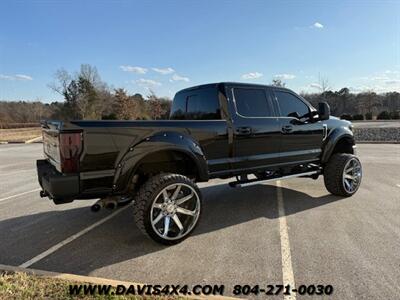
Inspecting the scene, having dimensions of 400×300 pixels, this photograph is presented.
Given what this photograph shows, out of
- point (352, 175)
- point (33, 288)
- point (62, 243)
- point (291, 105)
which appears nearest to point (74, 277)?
point (33, 288)

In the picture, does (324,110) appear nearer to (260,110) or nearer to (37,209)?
(260,110)

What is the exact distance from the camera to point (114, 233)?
452cm

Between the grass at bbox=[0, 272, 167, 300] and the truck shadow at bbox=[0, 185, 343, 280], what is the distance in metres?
0.42

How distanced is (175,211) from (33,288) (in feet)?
5.71

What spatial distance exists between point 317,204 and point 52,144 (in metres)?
4.30

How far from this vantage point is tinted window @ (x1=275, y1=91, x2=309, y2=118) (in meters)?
5.54

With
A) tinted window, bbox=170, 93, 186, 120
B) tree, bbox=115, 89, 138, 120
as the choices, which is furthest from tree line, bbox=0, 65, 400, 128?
tinted window, bbox=170, 93, 186, 120

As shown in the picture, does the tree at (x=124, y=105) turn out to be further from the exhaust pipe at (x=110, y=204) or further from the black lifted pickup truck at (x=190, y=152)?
the exhaust pipe at (x=110, y=204)

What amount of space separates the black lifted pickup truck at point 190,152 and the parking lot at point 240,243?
0.44 m

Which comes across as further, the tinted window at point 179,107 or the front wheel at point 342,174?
the front wheel at point 342,174

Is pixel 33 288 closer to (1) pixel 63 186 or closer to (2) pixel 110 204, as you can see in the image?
(1) pixel 63 186

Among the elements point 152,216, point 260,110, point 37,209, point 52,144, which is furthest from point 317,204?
point 37,209

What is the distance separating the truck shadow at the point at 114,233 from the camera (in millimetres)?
3680

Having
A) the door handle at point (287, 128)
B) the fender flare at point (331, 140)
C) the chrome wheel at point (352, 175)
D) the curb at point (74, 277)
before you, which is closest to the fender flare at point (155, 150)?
the curb at point (74, 277)
